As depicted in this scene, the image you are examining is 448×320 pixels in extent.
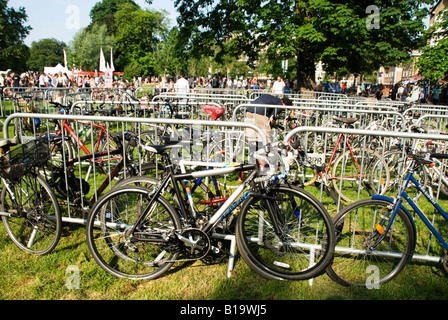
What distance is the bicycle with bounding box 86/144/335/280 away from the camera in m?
3.28

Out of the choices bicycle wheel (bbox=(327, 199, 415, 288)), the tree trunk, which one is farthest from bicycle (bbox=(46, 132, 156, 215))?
the tree trunk

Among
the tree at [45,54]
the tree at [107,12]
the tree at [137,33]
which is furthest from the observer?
the tree at [45,54]

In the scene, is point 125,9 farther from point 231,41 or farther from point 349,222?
point 349,222

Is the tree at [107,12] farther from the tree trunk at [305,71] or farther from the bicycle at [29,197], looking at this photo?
the bicycle at [29,197]

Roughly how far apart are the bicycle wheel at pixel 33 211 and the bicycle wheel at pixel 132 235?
1.67 ft

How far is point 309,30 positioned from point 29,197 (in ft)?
43.4

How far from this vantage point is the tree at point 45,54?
294 feet

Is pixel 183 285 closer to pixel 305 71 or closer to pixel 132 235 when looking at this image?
pixel 132 235

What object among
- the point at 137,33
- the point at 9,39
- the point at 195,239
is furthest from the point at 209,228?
the point at 137,33

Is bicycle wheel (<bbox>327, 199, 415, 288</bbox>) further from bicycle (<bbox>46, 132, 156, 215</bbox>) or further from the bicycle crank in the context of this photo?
bicycle (<bbox>46, 132, 156, 215</bbox>)

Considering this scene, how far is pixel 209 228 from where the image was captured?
3.38m

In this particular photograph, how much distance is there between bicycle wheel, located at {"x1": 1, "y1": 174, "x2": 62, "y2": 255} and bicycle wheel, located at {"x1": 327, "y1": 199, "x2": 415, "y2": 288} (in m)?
2.83

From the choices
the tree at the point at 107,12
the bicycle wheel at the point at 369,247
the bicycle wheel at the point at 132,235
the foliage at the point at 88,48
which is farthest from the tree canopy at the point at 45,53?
the bicycle wheel at the point at 369,247

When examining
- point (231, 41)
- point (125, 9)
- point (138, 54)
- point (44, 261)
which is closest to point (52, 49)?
point (125, 9)
